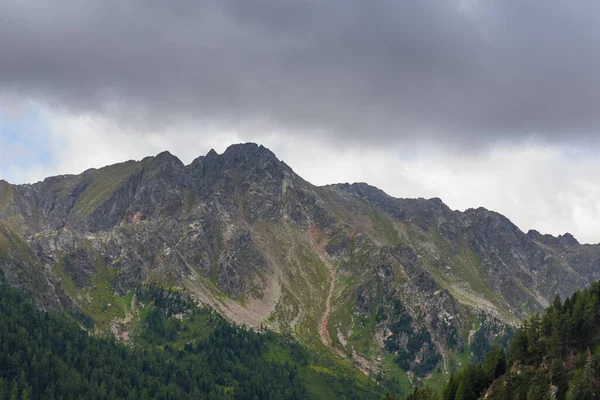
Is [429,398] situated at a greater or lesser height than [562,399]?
lesser

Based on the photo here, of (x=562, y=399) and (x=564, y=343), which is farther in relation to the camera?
(x=564, y=343)

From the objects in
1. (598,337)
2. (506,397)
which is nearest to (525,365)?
(506,397)

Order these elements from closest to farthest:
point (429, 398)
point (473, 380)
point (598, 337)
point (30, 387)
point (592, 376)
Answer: point (592, 376) → point (598, 337) → point (473, 380) → point (429, 398) → point (30, 387)

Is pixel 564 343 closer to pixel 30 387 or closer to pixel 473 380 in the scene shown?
pixel 473 380

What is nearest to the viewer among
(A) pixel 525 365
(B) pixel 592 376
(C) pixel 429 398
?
(B) pixel 592 376

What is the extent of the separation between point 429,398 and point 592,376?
4839 centimetres

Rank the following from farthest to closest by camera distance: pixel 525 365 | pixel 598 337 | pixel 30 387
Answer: pixel 30 387, pixel 525 365, pixel 598 337

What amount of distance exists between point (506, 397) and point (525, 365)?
1117 cm

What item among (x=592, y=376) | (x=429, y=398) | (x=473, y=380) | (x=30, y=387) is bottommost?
(x=30, y=387)

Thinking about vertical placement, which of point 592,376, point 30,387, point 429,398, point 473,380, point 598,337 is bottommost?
point 30,387

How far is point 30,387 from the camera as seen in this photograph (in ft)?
655

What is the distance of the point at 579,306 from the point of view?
116688 mm

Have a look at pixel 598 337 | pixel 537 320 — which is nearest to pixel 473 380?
pixel 537 320

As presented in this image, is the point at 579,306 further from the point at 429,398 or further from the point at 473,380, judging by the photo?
the point at 429,398
